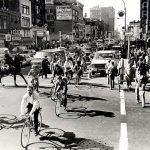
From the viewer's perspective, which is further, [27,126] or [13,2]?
[13,2]

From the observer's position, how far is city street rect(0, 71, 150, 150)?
32.3 ft

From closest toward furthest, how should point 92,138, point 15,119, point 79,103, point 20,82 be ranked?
point 92,138 → point 15,119 → point 79,103 → point 20,82

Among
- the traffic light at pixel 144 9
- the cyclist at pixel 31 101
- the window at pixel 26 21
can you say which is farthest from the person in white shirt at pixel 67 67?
the traffic light at pixel 144 9

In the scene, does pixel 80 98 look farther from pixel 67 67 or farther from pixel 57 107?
pixel 67 67

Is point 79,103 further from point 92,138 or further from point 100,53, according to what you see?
point 100,53

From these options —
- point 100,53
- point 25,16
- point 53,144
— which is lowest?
point 53,144

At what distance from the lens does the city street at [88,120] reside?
985 centimetres

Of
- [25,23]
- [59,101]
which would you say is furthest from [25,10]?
[59,101]

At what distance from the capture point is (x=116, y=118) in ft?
41.6

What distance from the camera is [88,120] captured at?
1237 centimetres

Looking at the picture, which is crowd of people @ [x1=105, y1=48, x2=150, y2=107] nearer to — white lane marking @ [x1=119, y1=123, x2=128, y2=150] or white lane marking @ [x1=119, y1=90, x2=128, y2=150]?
white lane marking @ [x1=119, y1=90, x2=128, y2=150]

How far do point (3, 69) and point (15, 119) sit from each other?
35.3 feet

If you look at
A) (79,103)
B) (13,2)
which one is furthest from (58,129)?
(13,2)

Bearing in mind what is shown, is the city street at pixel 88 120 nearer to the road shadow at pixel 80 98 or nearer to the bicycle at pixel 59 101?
the road shadow at pixel 80 98
